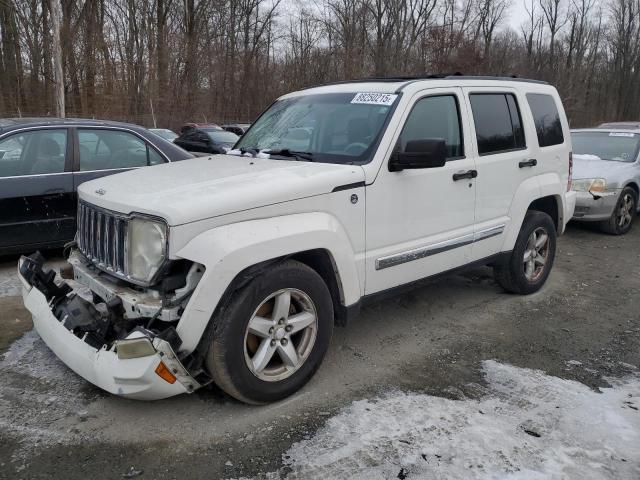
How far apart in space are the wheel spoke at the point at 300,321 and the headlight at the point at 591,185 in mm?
6588

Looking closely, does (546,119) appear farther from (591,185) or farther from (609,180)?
(609,180)

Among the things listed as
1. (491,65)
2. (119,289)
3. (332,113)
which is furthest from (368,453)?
(491,65)

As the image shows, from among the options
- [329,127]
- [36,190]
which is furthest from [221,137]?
[329,127]

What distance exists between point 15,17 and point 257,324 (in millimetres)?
28004

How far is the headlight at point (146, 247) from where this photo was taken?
113 inches

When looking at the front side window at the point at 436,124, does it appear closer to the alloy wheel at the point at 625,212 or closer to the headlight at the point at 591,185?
the headlight at the point at 591,185

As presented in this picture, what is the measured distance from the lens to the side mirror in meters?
3.56

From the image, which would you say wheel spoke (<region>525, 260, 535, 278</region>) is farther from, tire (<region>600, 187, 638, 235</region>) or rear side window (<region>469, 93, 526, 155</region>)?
tire (<region>600, 187, 638, 235</region>)

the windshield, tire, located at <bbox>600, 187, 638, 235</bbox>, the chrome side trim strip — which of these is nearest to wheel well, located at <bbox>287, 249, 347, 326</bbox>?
the chrome side trim strip

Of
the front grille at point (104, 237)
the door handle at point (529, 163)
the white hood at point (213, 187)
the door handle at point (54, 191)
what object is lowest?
the front grille at point (104, 237)

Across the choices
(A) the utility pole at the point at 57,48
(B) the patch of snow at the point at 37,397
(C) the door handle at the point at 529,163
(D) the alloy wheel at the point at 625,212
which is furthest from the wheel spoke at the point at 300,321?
(A) the utility pole at the point at 57,48

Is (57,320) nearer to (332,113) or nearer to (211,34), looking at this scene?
(332,113)

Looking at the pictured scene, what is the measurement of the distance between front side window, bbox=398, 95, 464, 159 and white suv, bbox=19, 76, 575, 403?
0.5 inches

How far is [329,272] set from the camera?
3490mm
